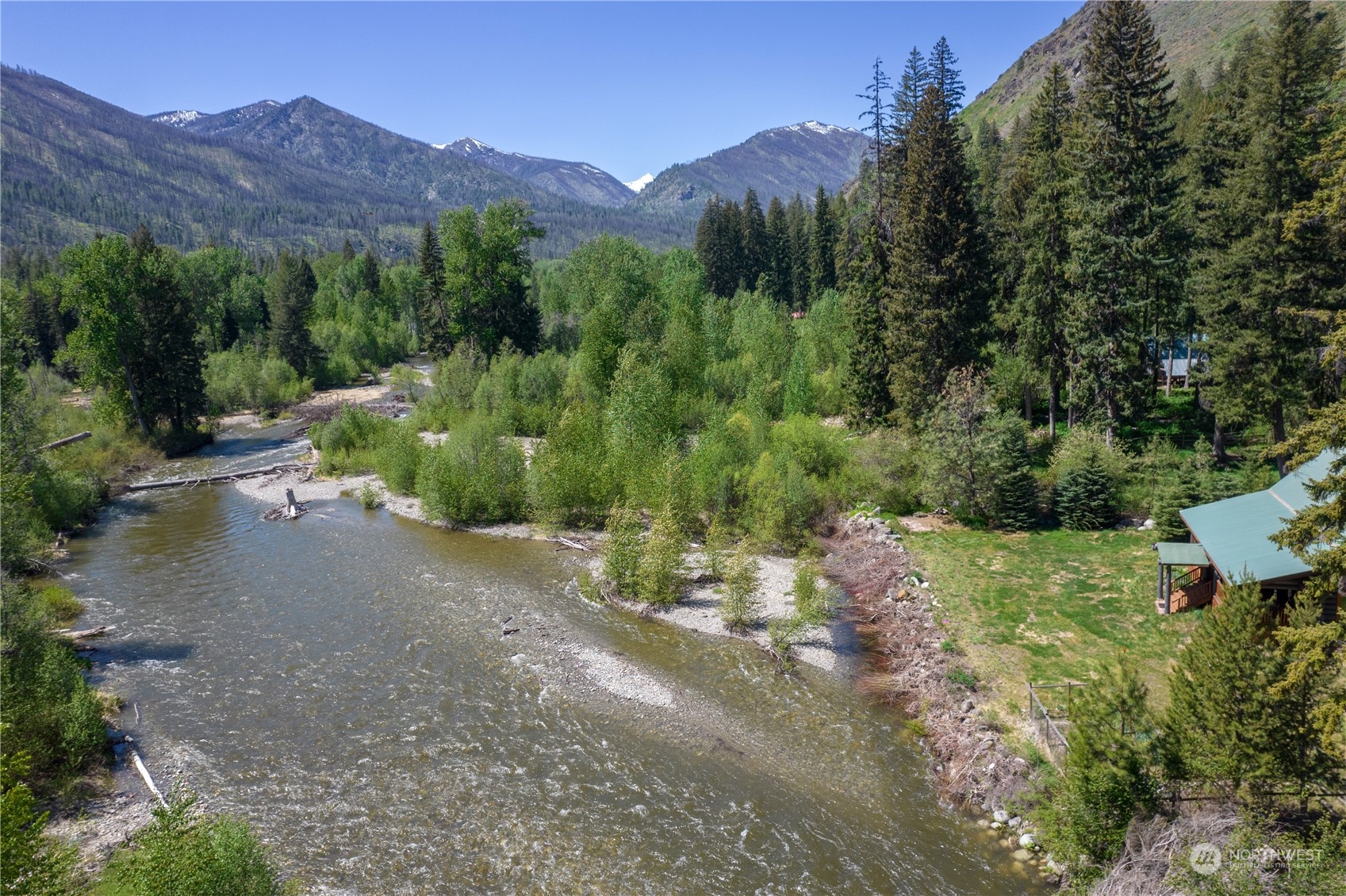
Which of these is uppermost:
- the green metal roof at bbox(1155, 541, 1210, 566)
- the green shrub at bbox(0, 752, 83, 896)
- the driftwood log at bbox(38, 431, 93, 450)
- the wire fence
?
the driftwood log at bbox(38, 431, 93, 450)

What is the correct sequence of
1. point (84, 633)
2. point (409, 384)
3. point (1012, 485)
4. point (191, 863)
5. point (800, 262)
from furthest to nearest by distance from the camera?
point (800, 262) → point (409, 384) → point (1012, 485) → point (84, 633) → point (191, 863)

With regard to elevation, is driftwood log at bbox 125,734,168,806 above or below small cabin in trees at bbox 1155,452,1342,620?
below

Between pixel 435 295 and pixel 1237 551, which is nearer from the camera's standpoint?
pixel 1237 551

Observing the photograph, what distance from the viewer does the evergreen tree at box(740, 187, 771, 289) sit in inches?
3455

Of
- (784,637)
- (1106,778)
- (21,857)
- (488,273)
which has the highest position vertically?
(488,273)

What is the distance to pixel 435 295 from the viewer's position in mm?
61812

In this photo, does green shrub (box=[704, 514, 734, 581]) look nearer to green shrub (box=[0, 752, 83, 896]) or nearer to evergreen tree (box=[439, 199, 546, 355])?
green shrub (box=[0, 752, 83, 896])

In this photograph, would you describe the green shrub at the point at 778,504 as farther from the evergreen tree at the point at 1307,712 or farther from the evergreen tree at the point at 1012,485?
the evergreen tree at the point at 1307,712

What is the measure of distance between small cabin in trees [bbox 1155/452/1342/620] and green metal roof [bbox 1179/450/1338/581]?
17 millimetres

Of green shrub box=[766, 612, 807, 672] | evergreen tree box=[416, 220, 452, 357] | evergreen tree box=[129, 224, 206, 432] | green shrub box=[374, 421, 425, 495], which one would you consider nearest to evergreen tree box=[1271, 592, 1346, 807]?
green shrub box=[766, 612, 807, 672]

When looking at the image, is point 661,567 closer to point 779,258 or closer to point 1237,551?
point 1237,551

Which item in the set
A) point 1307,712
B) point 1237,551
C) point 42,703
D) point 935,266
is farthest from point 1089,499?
point 42,703

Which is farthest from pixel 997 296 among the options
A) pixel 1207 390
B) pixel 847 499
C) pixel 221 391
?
pixel 221 391

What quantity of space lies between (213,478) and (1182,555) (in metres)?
46.2
